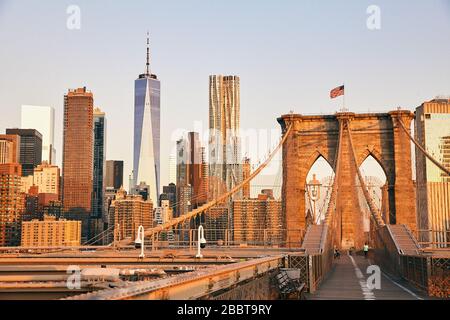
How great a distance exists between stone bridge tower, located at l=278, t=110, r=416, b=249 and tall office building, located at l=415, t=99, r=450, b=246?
81.4ft

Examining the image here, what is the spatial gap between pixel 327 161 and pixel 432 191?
111 meters

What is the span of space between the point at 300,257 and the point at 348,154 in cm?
4605

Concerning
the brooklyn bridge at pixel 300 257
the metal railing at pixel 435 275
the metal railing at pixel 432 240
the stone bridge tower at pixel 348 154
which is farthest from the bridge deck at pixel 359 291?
the stone bridge tower at pixel 348 154

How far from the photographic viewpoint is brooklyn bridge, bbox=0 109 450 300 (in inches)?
570

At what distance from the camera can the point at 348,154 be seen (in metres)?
72.7

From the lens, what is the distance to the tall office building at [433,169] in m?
131

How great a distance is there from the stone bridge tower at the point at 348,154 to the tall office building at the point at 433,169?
977 inches

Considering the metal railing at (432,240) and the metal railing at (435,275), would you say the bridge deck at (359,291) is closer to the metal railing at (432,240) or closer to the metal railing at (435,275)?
the metal railing at (435,275)

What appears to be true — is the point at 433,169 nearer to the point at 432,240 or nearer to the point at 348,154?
the point at 348,154

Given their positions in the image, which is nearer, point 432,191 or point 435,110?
point 435,110

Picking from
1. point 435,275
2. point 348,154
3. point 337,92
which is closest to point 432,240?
point 348,154
